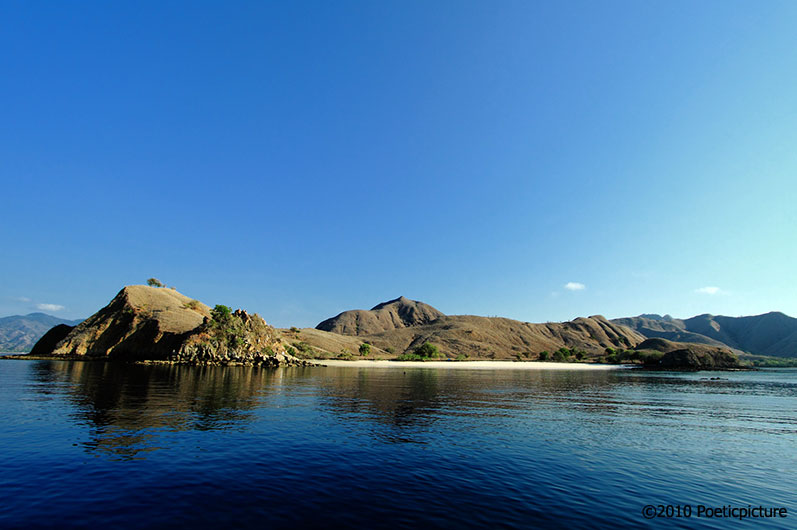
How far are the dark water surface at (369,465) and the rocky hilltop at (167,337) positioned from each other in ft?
295

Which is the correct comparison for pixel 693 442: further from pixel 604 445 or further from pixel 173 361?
pixel 173 361

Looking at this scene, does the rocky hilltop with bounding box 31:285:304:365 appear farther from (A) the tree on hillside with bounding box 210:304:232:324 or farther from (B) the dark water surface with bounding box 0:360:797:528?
(B) the dark water surface with bounding box 0:360:797:528

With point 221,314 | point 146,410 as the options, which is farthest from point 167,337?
point 146,410

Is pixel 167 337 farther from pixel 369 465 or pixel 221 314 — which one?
pixel 369 465

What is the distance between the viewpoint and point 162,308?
163625mm

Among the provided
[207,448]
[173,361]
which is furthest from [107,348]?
[207,448]

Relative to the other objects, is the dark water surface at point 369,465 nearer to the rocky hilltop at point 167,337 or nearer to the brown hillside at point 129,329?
the rocky hilltop at point 167,337

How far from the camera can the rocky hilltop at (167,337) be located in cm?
13125

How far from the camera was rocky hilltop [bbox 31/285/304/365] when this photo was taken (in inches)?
5167

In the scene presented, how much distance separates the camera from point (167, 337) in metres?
140

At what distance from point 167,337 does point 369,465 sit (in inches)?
5713

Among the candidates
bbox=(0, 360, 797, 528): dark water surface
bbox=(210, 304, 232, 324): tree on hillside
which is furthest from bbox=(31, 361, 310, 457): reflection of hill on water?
bbox=(210, 304, 232, 324): tree on hillside

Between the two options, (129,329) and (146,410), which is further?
(129,329)

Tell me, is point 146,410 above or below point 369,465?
above
